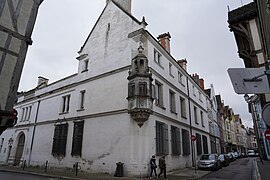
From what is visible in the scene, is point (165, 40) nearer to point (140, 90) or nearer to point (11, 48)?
point (140, 90)

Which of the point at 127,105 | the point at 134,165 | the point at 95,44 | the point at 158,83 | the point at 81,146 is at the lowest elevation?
the point at 134,165

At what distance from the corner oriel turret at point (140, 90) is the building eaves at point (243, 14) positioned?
5.93 meters

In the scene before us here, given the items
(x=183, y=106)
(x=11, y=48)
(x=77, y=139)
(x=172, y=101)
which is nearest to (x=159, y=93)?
(x=172, y=101)

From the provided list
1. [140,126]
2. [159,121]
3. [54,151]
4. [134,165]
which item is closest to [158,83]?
[159,121]

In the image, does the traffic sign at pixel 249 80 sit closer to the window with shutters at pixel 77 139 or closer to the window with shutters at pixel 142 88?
the window with shutters at pixel 142 88

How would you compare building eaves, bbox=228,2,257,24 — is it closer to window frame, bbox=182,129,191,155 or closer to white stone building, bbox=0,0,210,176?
white stone building, bbox=0,0,210,176

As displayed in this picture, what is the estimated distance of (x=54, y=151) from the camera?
18219 mm

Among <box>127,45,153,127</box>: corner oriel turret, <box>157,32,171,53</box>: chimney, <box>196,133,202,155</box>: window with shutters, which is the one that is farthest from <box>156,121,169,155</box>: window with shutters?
<box>157,32,171,53</box>: chimney

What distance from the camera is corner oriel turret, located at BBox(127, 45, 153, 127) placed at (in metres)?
13.1

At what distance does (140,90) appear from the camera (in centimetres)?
1362

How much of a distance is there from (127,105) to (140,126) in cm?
177

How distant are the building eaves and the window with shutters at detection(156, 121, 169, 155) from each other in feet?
Result: 27.1

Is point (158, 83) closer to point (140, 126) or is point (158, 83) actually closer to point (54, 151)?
point (140, 126)

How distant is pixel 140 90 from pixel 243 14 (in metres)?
7.40
